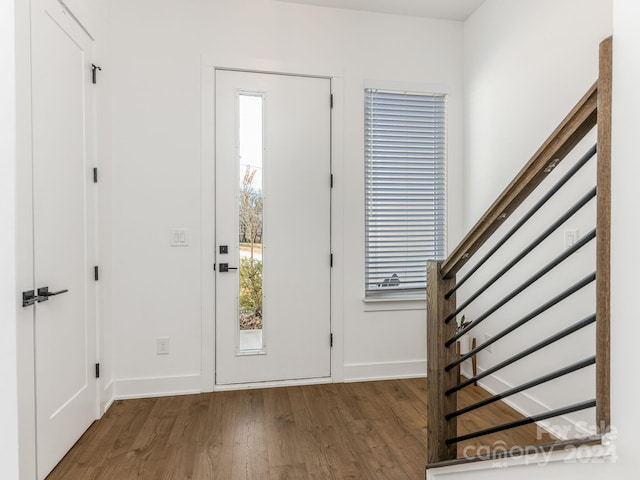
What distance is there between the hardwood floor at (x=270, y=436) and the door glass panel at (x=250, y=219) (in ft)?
1.65

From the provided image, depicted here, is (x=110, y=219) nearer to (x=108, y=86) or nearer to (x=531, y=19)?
(x=108, y=86)

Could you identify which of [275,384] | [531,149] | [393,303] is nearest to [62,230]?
[275,384]

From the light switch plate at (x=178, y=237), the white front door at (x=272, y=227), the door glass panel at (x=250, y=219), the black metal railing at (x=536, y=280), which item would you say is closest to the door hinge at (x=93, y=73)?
the white front door at (x=272, y=227)

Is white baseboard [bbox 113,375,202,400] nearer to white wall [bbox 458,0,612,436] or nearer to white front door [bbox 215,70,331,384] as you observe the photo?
white front door [bbox 215,70,331,384]

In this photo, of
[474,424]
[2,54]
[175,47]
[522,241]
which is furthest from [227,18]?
[474,424]

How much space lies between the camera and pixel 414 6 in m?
3.04

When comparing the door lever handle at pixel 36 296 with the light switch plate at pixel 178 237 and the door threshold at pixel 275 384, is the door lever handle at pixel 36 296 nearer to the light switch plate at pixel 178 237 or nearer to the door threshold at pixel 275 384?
the light switch plate at pixel 178 237

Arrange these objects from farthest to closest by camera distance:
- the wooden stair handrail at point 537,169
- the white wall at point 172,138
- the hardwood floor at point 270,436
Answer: the white wall at point 172,138, the hardwood floor at point 270,436, the wooden stair handrail at point 537,169

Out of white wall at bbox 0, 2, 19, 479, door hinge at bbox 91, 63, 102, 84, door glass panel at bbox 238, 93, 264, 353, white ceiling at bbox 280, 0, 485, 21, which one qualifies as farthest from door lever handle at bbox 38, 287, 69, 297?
white ceiling at bbox 280, 0, 485, 21

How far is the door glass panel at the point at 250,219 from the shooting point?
116 inches

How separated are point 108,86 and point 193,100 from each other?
0.58 meters

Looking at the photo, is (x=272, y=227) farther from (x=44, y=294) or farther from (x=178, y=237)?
(x=44, y=294)

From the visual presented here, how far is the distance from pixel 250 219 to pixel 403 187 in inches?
52.4

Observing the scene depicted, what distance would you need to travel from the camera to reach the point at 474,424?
7.80ft
